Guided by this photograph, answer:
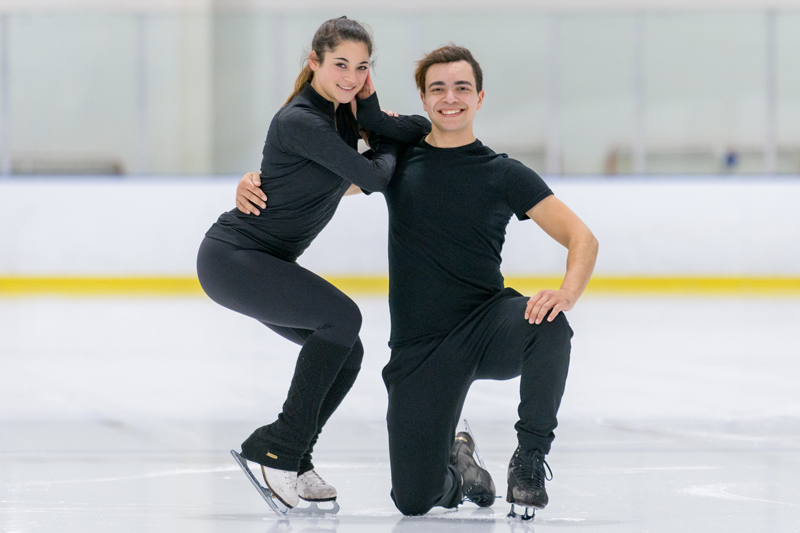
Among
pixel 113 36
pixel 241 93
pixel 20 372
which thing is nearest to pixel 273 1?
pixel 241 93

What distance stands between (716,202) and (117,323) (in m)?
4.26

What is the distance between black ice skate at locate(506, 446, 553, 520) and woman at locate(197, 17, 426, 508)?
40 centimetres

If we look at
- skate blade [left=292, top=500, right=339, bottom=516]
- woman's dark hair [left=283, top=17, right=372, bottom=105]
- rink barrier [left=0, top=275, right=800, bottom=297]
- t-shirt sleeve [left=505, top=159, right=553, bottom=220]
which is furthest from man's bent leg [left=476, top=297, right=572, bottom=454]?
rink barrier [left=0, top=275, right=800, bottom=297]

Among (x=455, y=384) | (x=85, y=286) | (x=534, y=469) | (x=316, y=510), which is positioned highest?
(x=85, y=286)

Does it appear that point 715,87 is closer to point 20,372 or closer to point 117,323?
point 117,323

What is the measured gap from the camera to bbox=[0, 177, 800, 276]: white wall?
625cm

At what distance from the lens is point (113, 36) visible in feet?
23.6

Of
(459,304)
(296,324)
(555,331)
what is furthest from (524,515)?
(296,324)

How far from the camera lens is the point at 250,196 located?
197cm

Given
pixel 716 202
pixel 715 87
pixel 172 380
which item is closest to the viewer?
pixel 172 380

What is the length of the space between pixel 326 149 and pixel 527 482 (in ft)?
2.67

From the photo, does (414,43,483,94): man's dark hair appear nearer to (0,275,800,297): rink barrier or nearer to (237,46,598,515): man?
(237,46,598,515): man

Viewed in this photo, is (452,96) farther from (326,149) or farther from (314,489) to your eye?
(314,489)

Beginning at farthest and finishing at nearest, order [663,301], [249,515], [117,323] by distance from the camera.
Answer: [663,301] → [117,323] → [249,515]
